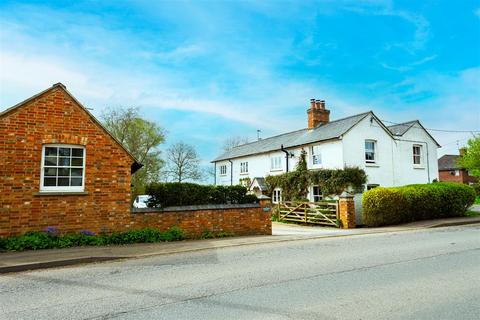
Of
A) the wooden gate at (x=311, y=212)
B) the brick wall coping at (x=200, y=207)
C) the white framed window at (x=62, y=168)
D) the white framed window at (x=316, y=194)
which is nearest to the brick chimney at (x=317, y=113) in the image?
the white framed window at (x=316, y=194)

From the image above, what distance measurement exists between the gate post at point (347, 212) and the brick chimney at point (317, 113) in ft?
41.4

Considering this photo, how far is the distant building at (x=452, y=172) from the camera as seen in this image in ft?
189

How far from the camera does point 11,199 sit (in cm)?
1039

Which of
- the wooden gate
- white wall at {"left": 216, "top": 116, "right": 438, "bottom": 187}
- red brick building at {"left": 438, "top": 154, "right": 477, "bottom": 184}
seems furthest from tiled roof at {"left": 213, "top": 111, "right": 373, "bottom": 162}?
red brick building at {"left": 438, "top": 154, "right": 477, "bottom": 184}

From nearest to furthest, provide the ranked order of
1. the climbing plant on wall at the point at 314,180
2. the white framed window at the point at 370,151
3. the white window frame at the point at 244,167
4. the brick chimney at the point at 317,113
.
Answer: the climbing plant on wall at the point at 314,180
the white framed window at the point at 370,151
the brick chimney at the point at 317,113
the white window frame at the point at 244,167

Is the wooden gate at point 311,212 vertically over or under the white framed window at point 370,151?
under

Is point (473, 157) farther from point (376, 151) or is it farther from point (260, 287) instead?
point (260, 287)

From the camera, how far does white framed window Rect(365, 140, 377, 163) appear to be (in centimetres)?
2536

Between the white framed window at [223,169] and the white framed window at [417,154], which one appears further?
the white framed window at [223,169]

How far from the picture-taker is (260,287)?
20.2ft

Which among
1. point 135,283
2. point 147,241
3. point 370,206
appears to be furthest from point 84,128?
point 370,206

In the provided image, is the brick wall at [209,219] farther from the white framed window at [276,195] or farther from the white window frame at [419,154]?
the white window frame at [419,154]

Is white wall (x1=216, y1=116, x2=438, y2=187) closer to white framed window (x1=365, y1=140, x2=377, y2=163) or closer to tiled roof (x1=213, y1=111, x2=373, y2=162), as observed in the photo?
white framed window (x1=365, y1=140, x2=377, y2=163)

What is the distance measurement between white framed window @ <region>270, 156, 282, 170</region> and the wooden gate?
6570 mm
